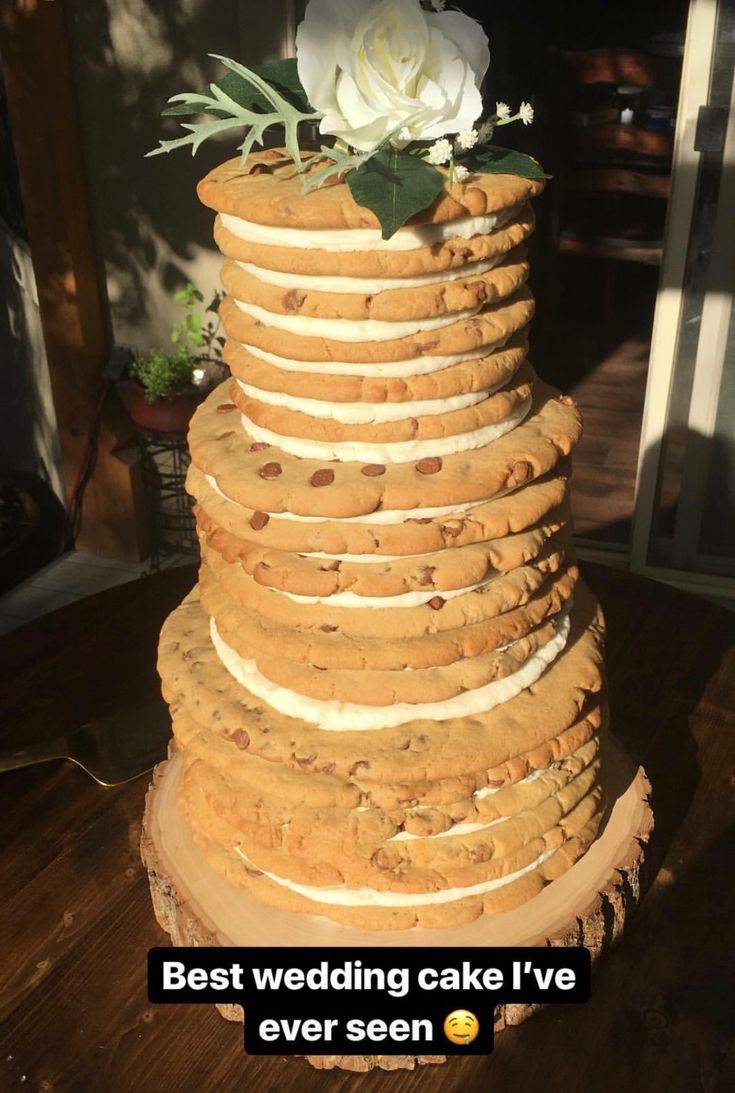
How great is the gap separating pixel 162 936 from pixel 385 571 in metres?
1.03

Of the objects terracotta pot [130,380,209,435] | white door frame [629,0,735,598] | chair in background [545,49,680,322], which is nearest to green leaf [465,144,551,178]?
white door frame [629,0,735,598]

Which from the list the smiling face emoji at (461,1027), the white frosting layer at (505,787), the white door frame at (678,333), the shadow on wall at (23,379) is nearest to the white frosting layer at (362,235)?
the white frosting layer at (505,787)

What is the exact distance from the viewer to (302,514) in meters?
2.05

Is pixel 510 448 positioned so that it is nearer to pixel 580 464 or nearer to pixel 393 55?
pixel 393 55

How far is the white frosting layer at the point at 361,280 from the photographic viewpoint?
196cm

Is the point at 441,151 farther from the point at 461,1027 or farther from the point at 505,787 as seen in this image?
the point at 461,1027

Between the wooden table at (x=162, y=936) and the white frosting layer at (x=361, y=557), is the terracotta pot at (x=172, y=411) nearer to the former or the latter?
the wooden table at (x=162, y=936)

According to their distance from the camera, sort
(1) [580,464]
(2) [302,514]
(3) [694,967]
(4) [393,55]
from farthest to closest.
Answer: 1. (1) [580,464]
2. (3) [694,967]
3. (2) [302,514]
4. (4) [393,55]

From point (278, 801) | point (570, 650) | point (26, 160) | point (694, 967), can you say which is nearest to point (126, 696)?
point (278, 801)

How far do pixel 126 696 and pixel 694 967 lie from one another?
5.56 feet

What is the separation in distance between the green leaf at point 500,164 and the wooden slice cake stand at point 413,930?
1433 mm

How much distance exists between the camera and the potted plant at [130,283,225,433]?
4.86 meters

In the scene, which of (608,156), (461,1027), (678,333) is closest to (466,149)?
(461,1027)

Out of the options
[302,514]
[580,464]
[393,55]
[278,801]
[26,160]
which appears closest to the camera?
[393,55]
